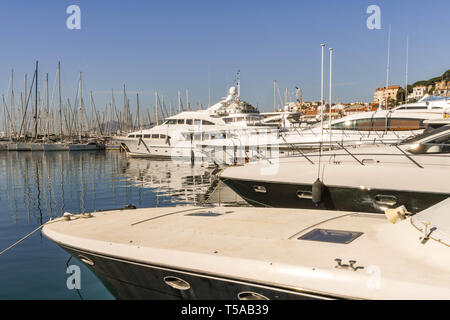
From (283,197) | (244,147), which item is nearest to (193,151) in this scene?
(244,147)

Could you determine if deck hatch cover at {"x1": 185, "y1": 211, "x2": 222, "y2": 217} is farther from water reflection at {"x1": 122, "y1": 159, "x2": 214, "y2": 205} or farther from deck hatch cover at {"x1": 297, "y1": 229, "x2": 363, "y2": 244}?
water reflection at {"x1": 122, "y1": 159, "x2": 214, "y2": 205}

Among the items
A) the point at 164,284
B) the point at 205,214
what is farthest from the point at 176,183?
the point at 164,284

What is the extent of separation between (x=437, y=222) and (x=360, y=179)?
444 centimetres

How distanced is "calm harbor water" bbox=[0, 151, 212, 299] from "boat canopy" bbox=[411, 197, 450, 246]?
4.77 m

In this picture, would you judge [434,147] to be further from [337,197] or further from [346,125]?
[346,125]

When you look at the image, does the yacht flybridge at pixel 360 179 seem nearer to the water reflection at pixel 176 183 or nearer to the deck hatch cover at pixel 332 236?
the deck hatch cover at pixel 332 236

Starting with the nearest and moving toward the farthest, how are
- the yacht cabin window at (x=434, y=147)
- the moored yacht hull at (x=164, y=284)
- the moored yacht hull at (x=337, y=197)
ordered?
the moored yacht hull at (x=164, y=284)
the moored yacht hull at (x=337, y=197)
the yacht cabin window at (x=434, y=147)

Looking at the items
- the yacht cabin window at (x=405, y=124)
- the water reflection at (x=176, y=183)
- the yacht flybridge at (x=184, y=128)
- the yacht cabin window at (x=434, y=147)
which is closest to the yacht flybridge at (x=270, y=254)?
the yacht cabin window at (x=434, y=147)

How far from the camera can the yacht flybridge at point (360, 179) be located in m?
7.48

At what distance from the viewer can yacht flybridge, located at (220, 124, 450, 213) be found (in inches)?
295

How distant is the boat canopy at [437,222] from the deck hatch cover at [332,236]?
0.59 meters

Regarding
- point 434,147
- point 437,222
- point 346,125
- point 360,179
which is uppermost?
point 346,125

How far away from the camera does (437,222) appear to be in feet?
12.0

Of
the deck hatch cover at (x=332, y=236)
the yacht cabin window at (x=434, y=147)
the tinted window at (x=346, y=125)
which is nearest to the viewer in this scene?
the deck hatch cover at (x=332, y=236)
